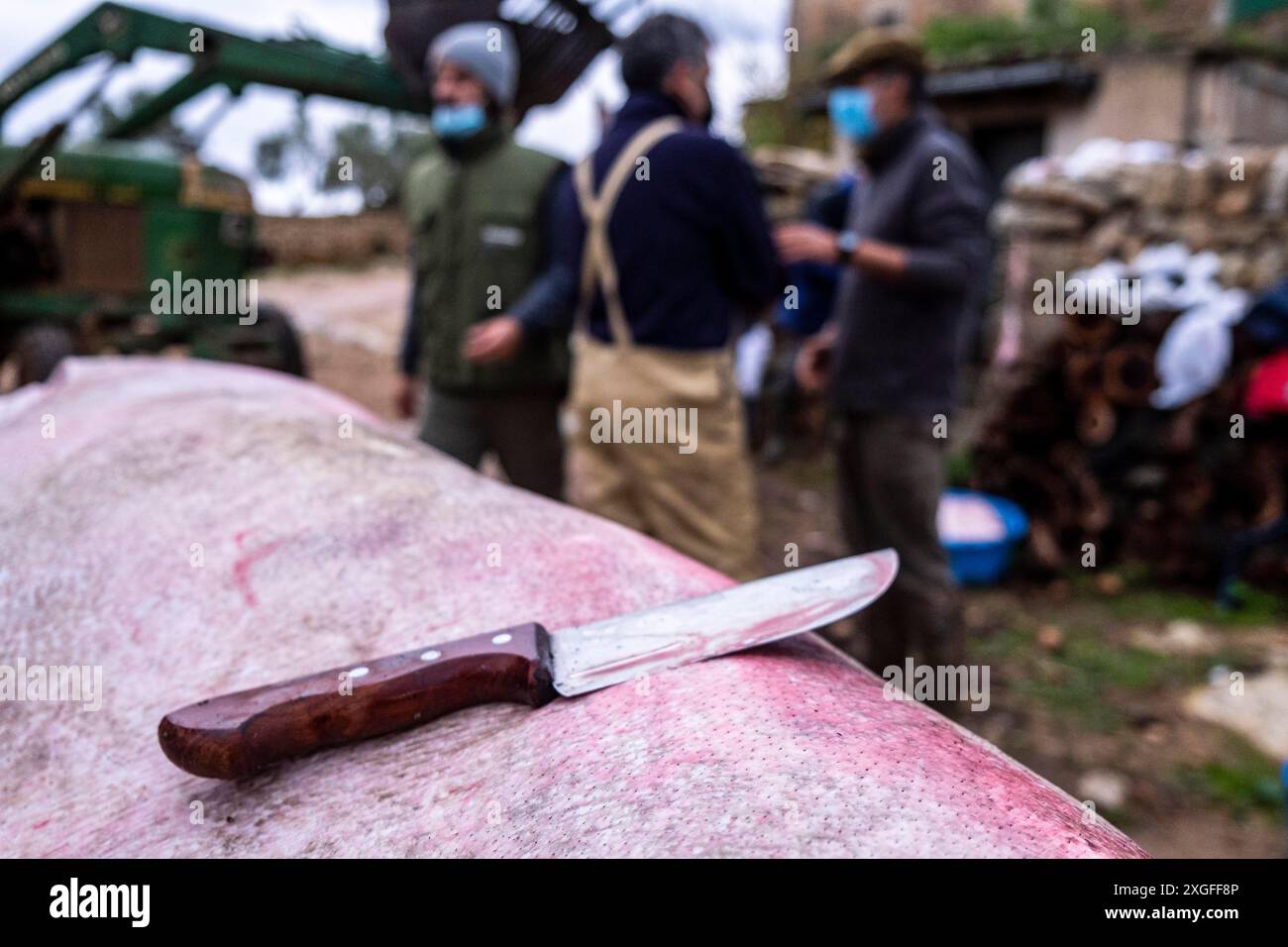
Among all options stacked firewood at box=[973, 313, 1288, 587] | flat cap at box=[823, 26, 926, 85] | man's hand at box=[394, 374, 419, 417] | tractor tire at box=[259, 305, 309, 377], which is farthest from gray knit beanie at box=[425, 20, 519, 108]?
tractor tire at box=[259, 305, 309, 377]

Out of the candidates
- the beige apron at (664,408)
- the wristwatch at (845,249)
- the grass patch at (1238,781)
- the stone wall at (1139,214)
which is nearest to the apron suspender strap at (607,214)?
the beige apron at (664,408)

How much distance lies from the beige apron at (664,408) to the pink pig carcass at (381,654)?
1190mm

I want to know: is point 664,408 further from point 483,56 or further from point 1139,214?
point 1139,214

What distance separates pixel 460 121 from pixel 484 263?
0.45m

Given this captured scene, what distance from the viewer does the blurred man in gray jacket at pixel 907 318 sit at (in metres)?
2.97

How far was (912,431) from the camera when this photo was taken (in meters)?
3.06

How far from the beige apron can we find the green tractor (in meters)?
3.26

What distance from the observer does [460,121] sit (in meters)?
3.25

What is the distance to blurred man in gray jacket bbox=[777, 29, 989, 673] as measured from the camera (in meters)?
2.97

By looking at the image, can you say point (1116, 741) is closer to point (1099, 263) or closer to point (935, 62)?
point (1099, 263)

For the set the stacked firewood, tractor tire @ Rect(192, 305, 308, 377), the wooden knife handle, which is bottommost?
the stacked firewood

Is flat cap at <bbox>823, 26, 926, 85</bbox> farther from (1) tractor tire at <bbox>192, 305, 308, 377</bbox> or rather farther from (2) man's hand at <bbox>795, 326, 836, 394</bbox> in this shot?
(1) tractor tire at <bbox>192, 305, 308, 377</bbox>

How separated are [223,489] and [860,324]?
211 centimetres

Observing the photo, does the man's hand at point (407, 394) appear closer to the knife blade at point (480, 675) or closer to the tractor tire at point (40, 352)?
the knife blade at point (480, 675)
